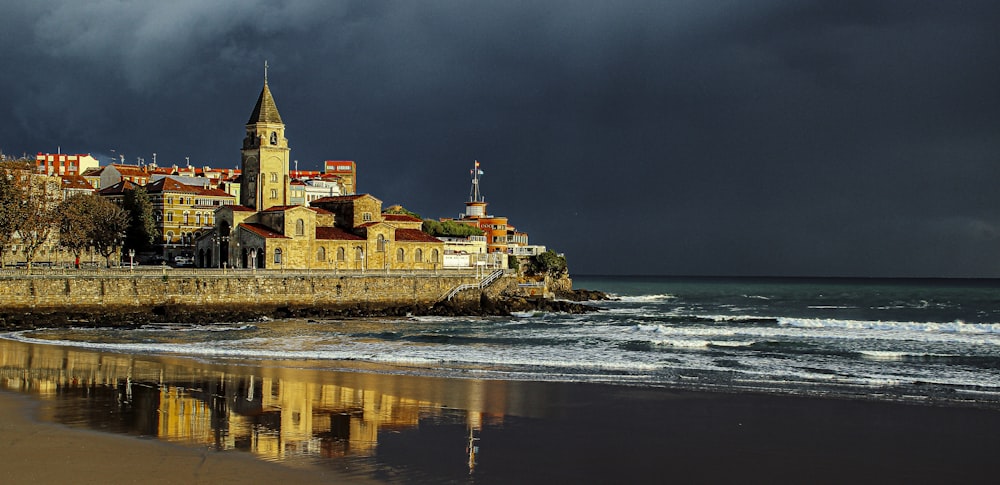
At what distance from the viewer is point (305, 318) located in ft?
186

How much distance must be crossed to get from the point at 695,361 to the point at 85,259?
6773cm

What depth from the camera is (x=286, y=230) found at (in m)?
67.6

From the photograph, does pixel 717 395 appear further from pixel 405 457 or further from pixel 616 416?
pixel 405 457

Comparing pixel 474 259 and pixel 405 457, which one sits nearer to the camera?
pixel 405 457

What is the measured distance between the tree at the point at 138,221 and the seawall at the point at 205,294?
25.3 metres

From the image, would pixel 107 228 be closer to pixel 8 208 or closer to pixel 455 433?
pixel 8 208

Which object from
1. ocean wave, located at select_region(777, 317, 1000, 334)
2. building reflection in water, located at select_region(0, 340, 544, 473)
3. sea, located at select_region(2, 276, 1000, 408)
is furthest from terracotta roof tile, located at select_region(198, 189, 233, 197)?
building reflection in water, located at select_region(0, 340, 544, 473)

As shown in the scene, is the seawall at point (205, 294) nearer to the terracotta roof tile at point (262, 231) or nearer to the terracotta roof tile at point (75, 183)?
the terracotta roof tile at point (262, 231)

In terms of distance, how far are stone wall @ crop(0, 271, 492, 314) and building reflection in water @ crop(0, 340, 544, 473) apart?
2338 cm

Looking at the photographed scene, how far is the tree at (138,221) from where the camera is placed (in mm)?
82688

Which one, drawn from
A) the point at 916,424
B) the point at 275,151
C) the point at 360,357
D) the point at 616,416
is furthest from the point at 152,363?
the point at 275,151

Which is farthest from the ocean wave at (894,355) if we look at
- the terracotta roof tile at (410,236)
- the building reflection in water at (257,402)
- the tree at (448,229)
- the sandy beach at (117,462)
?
the tree at (448,229)

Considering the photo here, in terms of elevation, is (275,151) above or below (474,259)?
above

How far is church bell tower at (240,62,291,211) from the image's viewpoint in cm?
7706
